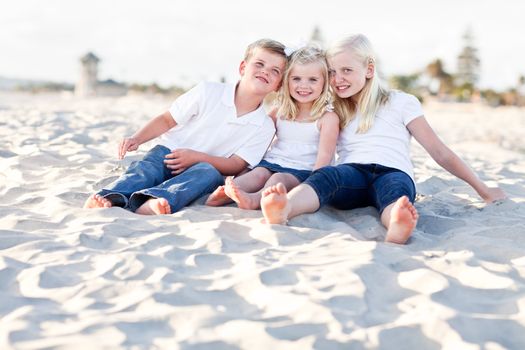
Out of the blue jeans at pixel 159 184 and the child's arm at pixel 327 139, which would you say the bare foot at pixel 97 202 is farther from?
the child's arm at pixel 327 139

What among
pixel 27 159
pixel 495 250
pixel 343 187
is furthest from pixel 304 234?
pixel 27 159

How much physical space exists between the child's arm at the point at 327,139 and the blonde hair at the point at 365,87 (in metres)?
0.10

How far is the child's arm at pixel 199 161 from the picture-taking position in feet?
11.6

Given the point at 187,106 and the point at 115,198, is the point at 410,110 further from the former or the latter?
the point at 115,198

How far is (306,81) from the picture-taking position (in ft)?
11.6

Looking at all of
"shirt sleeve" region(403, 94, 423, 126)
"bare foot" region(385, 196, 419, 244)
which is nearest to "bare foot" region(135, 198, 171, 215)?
"bare foot" region(385, 196, 419, 244)

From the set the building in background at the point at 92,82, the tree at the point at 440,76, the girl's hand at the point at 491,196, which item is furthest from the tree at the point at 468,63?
the girl's hand at the point at 491,196

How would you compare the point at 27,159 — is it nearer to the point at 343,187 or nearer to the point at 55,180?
the point at 55,180

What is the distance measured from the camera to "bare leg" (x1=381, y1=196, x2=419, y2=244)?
258cm

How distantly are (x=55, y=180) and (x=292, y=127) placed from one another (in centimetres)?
158

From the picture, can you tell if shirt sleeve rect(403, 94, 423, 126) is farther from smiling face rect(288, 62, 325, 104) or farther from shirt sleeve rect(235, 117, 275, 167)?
shirt sleeve rect(235, 117, 275, 167)

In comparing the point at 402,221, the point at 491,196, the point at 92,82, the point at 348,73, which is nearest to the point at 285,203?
the point at 402,221

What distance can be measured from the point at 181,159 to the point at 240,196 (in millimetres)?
607

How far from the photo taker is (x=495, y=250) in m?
2.55
